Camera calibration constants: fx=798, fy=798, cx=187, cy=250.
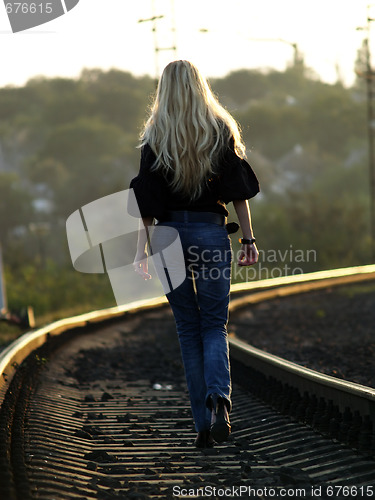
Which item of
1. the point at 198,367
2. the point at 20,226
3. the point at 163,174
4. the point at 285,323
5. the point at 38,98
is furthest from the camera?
the point at 38,98

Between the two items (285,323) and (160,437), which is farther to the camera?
(285,323)

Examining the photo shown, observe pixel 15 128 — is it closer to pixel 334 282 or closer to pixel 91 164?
pixel 91 164

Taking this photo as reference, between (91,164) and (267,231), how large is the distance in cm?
3144

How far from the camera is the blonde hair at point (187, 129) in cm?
378

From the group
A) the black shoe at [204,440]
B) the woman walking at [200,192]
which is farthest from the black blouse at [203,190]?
the black shoe at [204,440]

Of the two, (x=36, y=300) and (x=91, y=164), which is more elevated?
(x=36, y=300)

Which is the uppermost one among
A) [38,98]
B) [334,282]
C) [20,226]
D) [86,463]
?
[86,463]

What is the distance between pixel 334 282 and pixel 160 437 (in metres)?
15.1

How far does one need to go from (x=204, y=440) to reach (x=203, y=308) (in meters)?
0.75

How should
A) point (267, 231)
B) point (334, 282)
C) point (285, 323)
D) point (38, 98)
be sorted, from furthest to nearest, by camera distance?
point (38, 98)
point (267, 231)
point (334, 282)
point (285, 323)

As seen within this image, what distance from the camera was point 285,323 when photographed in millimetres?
12422

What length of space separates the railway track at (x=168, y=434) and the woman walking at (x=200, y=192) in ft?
1.25

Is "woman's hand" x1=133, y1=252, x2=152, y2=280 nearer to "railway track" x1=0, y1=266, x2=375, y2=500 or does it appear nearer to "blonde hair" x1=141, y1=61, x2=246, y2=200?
"blonde hair" x1=141, y1=61, x2=246, y2=200

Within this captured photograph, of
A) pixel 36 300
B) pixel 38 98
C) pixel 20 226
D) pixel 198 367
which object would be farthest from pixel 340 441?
pixel 38 98
